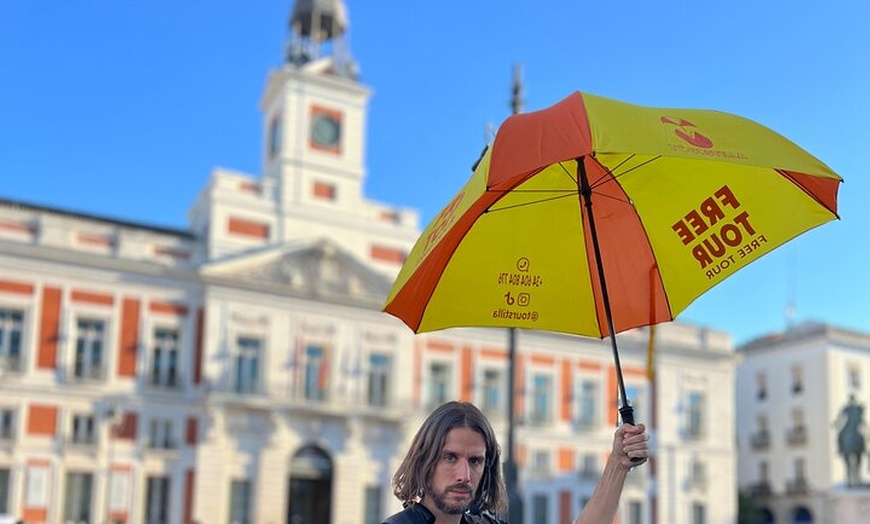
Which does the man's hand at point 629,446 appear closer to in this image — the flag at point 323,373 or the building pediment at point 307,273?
the building pediment at point 307,273

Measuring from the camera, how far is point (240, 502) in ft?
101

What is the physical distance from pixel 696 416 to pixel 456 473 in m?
38.8

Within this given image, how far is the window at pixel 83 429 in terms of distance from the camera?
29.5 metres

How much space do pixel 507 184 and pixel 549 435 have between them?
111ft

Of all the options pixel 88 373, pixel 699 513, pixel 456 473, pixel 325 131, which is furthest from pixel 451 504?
pixel 699 513

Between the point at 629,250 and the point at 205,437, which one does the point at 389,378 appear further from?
the point at 629,250

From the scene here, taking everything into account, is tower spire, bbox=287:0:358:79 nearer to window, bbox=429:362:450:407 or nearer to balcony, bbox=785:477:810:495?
window, bbox=429:362:450:407

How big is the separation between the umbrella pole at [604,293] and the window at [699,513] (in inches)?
1484

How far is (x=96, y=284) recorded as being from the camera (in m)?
30.5

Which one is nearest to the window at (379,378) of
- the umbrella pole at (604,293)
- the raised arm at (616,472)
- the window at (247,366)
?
the window at (247,366)

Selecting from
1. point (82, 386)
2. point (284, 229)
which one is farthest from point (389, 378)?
point (82, 386)

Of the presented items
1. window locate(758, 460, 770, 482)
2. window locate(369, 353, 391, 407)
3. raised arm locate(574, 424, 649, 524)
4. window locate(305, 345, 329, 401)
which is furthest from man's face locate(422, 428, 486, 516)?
window locate(758, 460, 770, 482)

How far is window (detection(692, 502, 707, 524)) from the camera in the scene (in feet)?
129

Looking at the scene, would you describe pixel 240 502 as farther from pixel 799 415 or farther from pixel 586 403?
pixel 799 415
